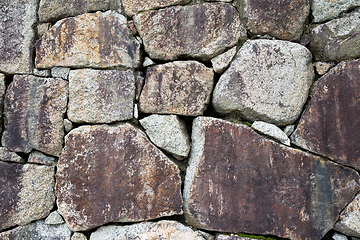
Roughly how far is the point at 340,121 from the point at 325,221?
0.61 m

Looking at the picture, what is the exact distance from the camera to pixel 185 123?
162cm

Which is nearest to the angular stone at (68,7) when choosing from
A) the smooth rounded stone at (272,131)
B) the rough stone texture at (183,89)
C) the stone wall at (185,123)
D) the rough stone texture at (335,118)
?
the stone wall at (185,123)

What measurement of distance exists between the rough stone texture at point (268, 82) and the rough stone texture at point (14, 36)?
1409mm

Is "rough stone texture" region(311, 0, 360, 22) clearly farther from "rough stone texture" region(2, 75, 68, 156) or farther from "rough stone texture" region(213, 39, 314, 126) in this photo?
"rough stone texture" region(2, 75, 68, 156)

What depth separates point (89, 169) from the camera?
4.97ft

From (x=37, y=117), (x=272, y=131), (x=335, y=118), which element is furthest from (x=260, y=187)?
(x=37, y=117)

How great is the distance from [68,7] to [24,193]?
1.33 metres

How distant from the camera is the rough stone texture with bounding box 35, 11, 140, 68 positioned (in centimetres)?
160

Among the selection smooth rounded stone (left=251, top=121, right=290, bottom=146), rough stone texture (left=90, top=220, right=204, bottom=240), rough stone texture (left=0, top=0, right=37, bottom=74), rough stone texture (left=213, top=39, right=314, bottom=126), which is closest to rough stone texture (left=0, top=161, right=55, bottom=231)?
rough stone texture (left=90, top=220, right=204, bottom=240)

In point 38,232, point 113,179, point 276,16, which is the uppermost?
point 276,16

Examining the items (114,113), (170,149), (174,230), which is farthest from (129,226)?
(114,113)

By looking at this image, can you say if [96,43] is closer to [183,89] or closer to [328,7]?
[183,89]

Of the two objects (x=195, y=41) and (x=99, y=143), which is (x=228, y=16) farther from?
(x=99, y=143)

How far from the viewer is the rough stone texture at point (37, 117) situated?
1603 millimetres
